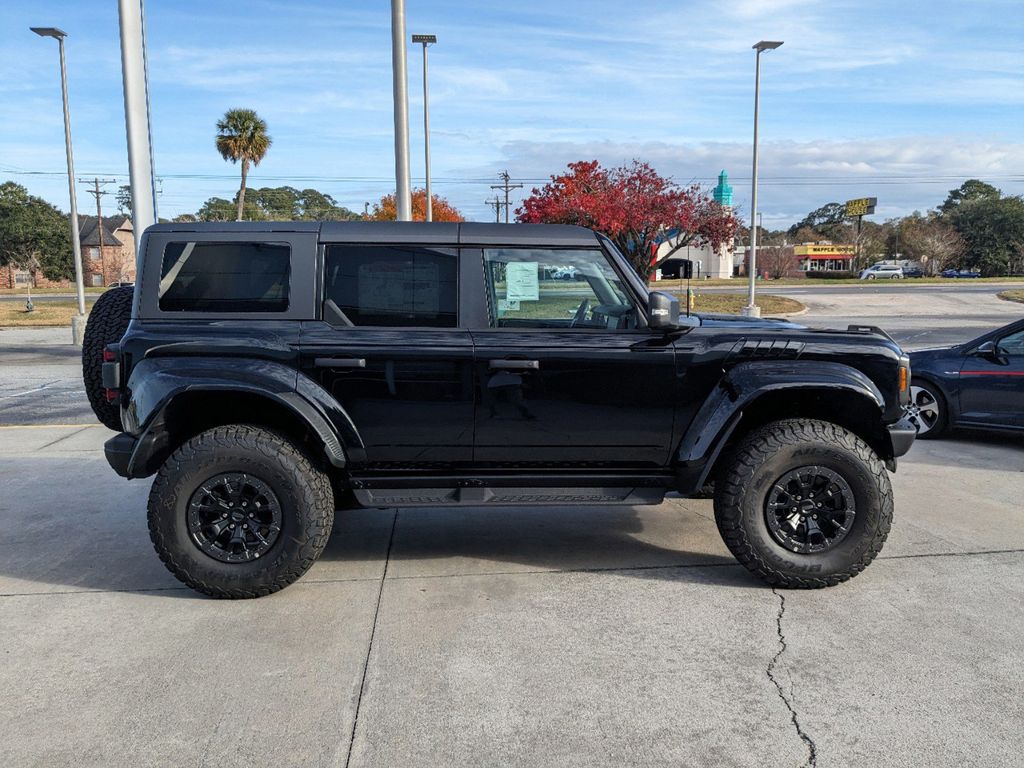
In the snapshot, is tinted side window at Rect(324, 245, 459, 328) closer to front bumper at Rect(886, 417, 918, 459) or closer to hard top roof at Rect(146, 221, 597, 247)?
hard top roof at Rect(146, 221, 597, 247)

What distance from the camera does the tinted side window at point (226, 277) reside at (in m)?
4.43

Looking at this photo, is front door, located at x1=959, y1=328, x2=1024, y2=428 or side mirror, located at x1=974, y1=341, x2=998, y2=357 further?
side mirror, located at x1=974, y1=341, x2=998, y2=357

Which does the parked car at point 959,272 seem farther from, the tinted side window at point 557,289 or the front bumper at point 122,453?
the front bumper at point 122,453

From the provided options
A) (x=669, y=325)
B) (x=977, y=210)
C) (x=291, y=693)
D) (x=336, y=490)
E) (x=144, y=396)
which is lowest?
(x=291, y=693)

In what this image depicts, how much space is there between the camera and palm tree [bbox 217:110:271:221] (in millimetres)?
47344

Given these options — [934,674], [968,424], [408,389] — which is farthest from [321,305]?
[968,424]

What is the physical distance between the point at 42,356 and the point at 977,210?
75.9m

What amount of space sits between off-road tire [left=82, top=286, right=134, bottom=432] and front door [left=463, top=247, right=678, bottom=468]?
2.09 m

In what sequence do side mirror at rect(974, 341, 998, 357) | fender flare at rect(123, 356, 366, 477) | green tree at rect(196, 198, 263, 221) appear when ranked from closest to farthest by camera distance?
fender flare at rect(123, 356, 366, 477) → side mirror at rect(974, 341, 998, 357) → green tree at rect(196, 198, 263, 221)

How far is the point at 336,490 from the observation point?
4.84 metres

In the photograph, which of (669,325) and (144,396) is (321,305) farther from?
(669,325)

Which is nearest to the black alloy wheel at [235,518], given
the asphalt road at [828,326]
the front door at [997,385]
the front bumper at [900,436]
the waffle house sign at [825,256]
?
the front bumper at [900,436]

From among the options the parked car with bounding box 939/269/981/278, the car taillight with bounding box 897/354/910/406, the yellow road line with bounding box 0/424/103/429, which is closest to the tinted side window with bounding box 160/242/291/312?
the car taillight with bounding box 897/354/910/406

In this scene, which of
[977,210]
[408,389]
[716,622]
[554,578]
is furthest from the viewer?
[977,210]
